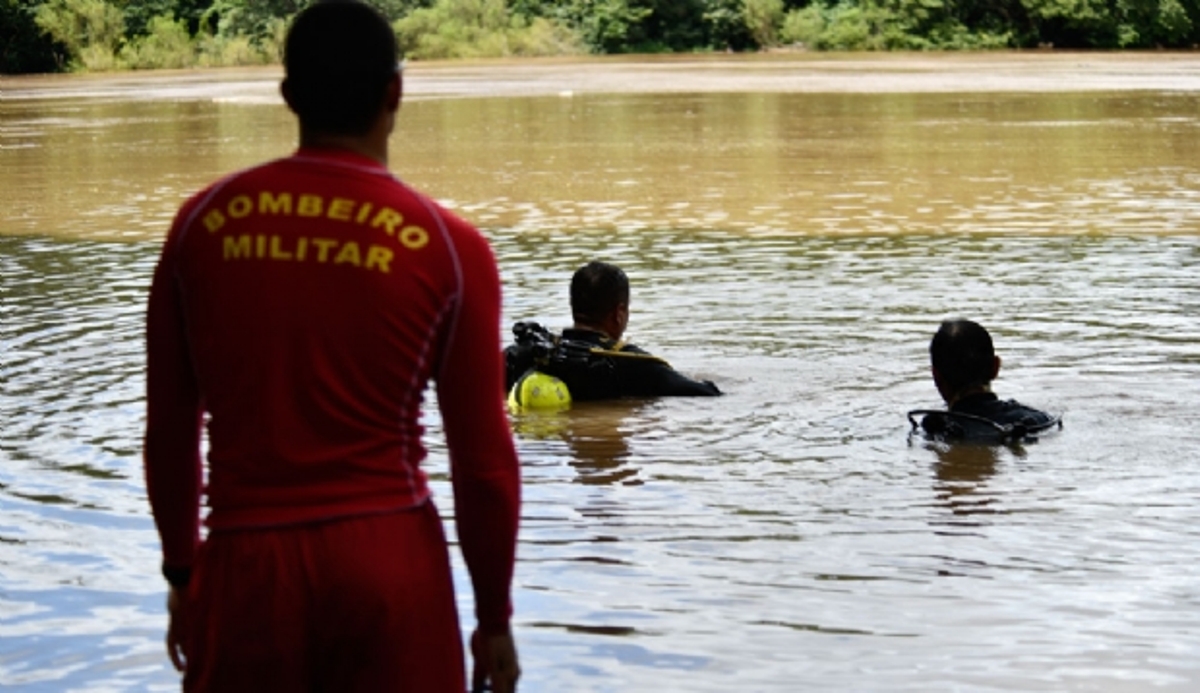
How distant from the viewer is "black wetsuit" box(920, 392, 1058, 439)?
837 centimetres

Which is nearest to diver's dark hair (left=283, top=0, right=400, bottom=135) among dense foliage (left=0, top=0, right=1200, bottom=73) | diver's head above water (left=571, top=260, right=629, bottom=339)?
diver's head above water (left=571, top=260, right=629, bottom=339)

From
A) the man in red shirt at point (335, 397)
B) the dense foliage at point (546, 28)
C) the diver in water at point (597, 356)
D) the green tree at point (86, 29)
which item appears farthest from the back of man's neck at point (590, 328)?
the green tree at point (86, 29)

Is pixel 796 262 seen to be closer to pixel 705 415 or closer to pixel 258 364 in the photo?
pixel 705 415

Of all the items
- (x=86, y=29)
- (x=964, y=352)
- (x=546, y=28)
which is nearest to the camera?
(x=964, y=352)

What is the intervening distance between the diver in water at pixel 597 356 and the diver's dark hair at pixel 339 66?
5832 millimetres

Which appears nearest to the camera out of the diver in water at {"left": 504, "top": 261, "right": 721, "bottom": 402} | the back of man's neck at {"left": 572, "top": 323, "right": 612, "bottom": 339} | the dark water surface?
the dark water surface

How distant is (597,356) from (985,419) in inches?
77.8

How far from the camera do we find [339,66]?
3.16 metres

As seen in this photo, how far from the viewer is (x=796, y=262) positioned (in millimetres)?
14383

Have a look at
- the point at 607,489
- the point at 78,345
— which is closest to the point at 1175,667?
the point at 607,489

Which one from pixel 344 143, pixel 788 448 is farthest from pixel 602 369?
pixel 344 143

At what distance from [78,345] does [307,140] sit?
8.61m

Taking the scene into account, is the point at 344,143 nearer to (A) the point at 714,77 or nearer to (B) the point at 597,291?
(B) the point at 597,291

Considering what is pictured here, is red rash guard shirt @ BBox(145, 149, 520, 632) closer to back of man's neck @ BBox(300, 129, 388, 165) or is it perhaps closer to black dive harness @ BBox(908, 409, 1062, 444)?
back of man's neck @ BBox(300, 129, 388, 165)
